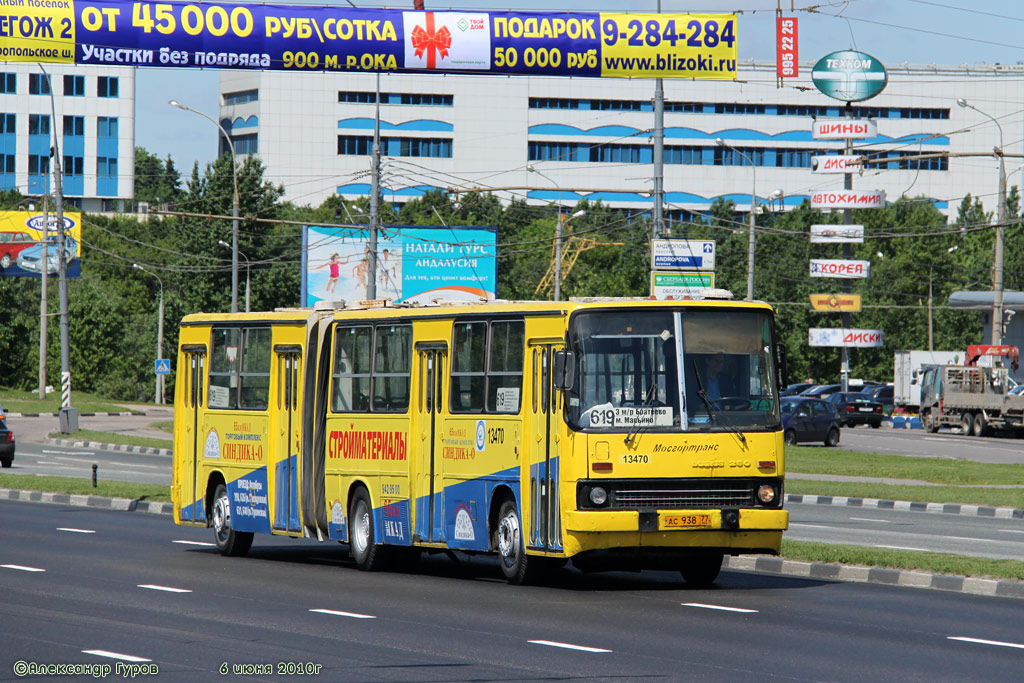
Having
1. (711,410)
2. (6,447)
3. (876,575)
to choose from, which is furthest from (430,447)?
(6,447)

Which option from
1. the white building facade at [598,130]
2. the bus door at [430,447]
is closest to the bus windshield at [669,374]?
the bus door at [430,447]

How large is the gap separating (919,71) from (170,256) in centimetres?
6095

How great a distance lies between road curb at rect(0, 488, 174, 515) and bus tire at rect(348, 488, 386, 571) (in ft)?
28.0

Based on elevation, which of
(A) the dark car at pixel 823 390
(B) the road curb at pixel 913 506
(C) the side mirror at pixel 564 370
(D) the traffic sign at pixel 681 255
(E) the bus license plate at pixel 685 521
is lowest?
(B) the road curb at pixel 913 506

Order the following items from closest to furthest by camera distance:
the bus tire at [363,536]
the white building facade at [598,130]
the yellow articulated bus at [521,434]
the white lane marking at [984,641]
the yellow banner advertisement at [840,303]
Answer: the white lane marking at [984,641], the yellow articulated bus at [521,434], the bus tire at [363,536], the yellow banner advertisement at [840,303], the white building facade at [598,130]

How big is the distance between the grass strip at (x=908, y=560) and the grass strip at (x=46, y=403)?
48.6m

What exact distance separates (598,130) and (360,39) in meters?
91.5

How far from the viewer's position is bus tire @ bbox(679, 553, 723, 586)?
15.4 metres

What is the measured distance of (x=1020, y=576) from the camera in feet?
49.9

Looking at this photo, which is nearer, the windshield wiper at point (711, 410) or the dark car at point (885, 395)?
the windshield wiper at point (711, 410)

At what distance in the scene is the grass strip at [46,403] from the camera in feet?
211

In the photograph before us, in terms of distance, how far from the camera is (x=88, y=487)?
93.7ft

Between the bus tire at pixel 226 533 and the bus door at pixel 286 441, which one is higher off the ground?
the bus door at pixel 286 441

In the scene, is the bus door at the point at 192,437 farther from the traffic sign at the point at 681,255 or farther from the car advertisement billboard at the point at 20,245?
the car advertisement billboard at the point at 20,245
